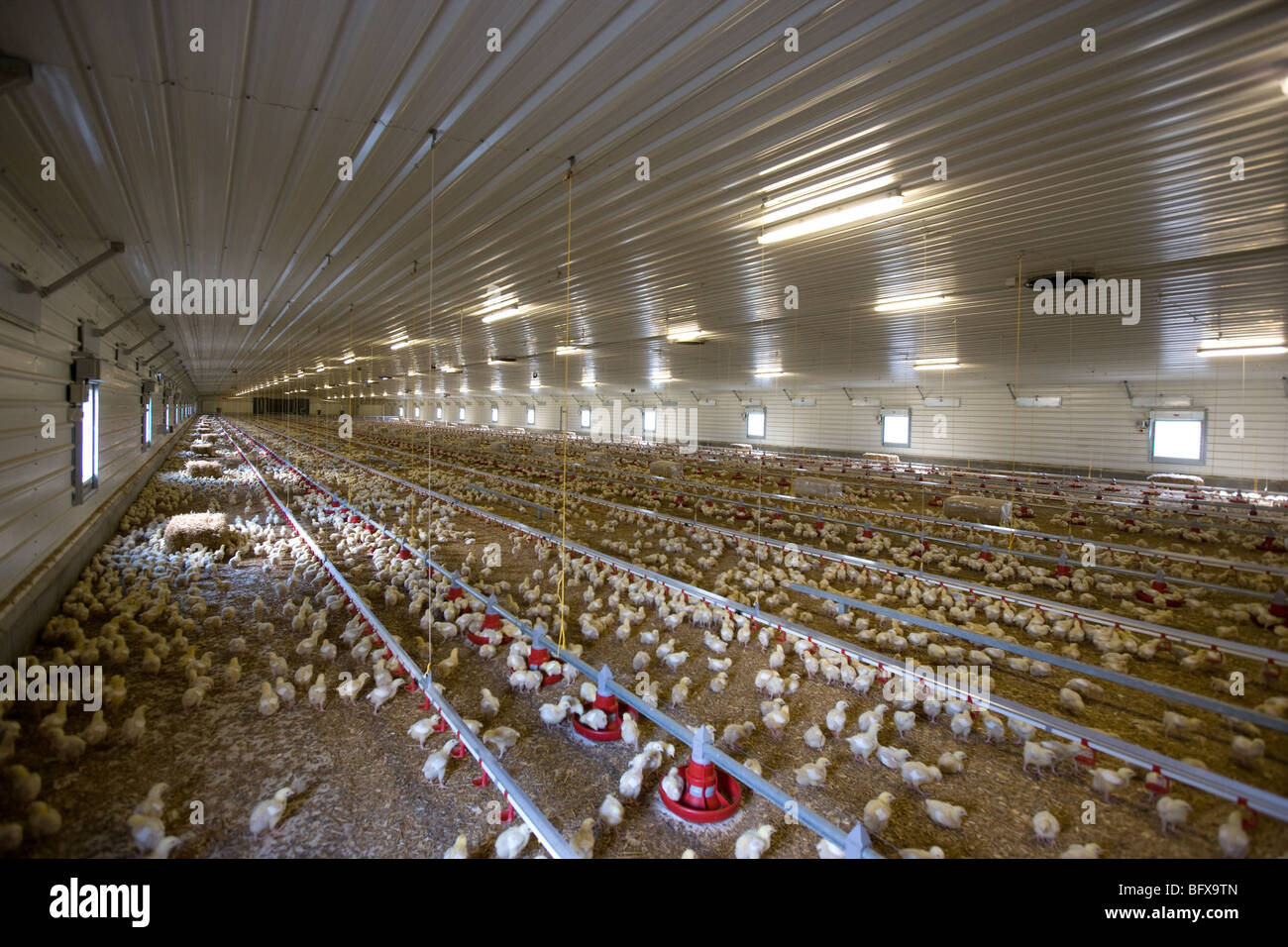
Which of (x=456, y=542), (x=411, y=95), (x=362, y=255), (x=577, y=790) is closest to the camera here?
(x=577, y=790)

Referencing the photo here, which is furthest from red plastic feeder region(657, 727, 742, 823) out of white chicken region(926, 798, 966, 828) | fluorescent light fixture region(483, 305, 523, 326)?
fluorescent light fixture region(483, 305, 523, 326)

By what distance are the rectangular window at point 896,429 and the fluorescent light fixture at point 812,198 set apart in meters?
19.7

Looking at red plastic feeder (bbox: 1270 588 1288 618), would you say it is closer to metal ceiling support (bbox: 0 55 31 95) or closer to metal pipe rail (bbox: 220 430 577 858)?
metal pipe rail (bbox: 220 430 577 858)

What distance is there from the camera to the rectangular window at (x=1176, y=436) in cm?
1667

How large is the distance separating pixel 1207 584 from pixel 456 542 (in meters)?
10.6

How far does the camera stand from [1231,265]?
6820mm

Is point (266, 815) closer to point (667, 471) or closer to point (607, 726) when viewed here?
point (607, 726)

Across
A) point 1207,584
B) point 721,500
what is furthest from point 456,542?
point 1207,584

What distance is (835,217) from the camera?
538 centimetres

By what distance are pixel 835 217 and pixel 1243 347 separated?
12.4 metres

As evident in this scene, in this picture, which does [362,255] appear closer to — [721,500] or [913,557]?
[721,500]

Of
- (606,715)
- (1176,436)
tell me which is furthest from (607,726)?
(1176,436)

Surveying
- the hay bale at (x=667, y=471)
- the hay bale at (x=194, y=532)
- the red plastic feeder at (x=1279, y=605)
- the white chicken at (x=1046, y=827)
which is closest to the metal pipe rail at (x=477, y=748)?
the white chicken at (x=1046, y=827)

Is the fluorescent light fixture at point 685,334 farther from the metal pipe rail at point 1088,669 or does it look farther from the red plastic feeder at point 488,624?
the red plastic feeder at point 488,624
